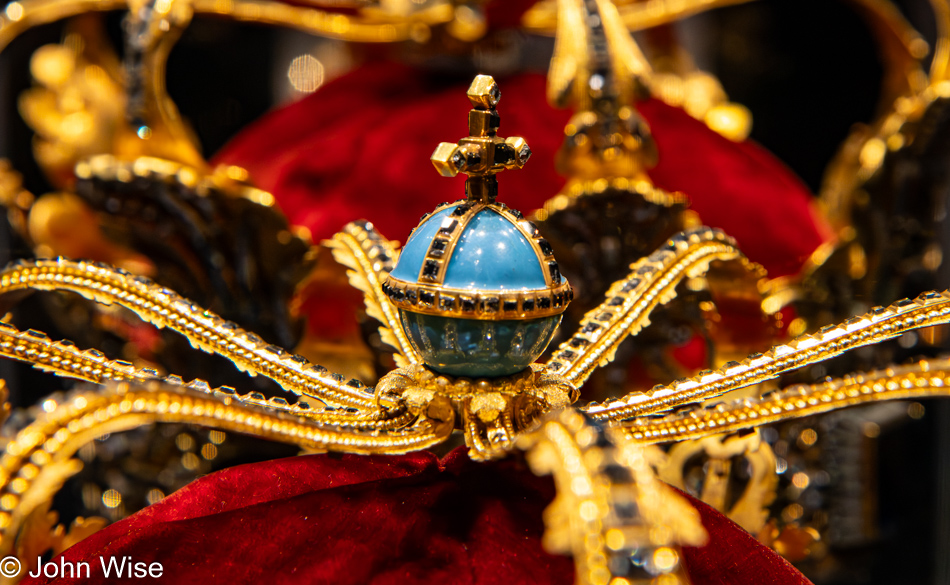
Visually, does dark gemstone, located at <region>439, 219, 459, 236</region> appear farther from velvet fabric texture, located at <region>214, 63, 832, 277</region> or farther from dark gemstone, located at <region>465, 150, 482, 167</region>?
velvet fabric texture, located at <region>214, 63, 832, 277</region>

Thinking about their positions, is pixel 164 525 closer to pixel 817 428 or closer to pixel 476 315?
pixel 476 315

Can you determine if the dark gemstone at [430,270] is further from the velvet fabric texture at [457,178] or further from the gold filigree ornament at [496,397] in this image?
the velvet fabric texture at [457,178]

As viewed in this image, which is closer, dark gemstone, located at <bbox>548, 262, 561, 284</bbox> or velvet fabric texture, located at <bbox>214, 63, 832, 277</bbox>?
dark gemstone, located at <bbox>548, 262, 561, 284</bbox>

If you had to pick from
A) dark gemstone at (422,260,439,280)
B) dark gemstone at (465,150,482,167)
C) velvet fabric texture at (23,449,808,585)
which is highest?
dark gemstone at (465,150,482,167)

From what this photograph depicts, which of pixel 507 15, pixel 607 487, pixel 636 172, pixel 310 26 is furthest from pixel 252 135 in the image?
pixel 607 487

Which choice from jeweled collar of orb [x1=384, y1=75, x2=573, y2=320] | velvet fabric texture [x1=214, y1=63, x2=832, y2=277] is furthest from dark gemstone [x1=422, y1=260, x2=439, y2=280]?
velvet fabric texture [x1=214, y1=63, x2=832, y2=277]

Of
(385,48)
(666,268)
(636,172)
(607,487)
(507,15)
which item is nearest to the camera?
(607,487)

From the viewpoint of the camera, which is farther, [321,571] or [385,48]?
[385,48]

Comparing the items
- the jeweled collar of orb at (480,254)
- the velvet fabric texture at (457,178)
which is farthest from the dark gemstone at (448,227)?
the velvet fabric texture at (457,178)
